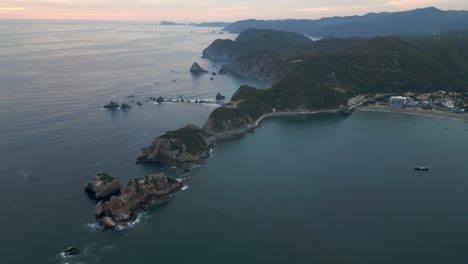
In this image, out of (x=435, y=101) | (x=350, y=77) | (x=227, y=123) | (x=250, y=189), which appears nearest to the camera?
(x=250, y=189)

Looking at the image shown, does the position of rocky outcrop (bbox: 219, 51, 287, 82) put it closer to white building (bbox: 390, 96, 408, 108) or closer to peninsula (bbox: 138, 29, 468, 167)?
peninsula (bbox: 138, 29, 468, 167)

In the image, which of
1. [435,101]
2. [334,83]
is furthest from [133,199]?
[435,101]

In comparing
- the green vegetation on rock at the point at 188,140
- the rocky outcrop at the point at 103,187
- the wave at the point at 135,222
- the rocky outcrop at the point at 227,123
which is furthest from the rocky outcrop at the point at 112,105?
the wave at the point at 135,222

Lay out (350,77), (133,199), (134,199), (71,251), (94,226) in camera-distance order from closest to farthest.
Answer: (71,251) < (94,226) < (133,199) < (134,199) < (350,77)

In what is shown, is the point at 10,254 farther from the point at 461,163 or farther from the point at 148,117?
the point at 461,163

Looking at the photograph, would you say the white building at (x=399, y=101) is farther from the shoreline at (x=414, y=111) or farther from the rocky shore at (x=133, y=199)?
the rocky shore at (x=133, y=199)

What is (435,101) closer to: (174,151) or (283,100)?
(283,100)

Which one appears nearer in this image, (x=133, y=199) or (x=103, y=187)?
(x=133, y=199)

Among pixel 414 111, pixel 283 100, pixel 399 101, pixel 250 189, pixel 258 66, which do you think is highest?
pixel 258 66
